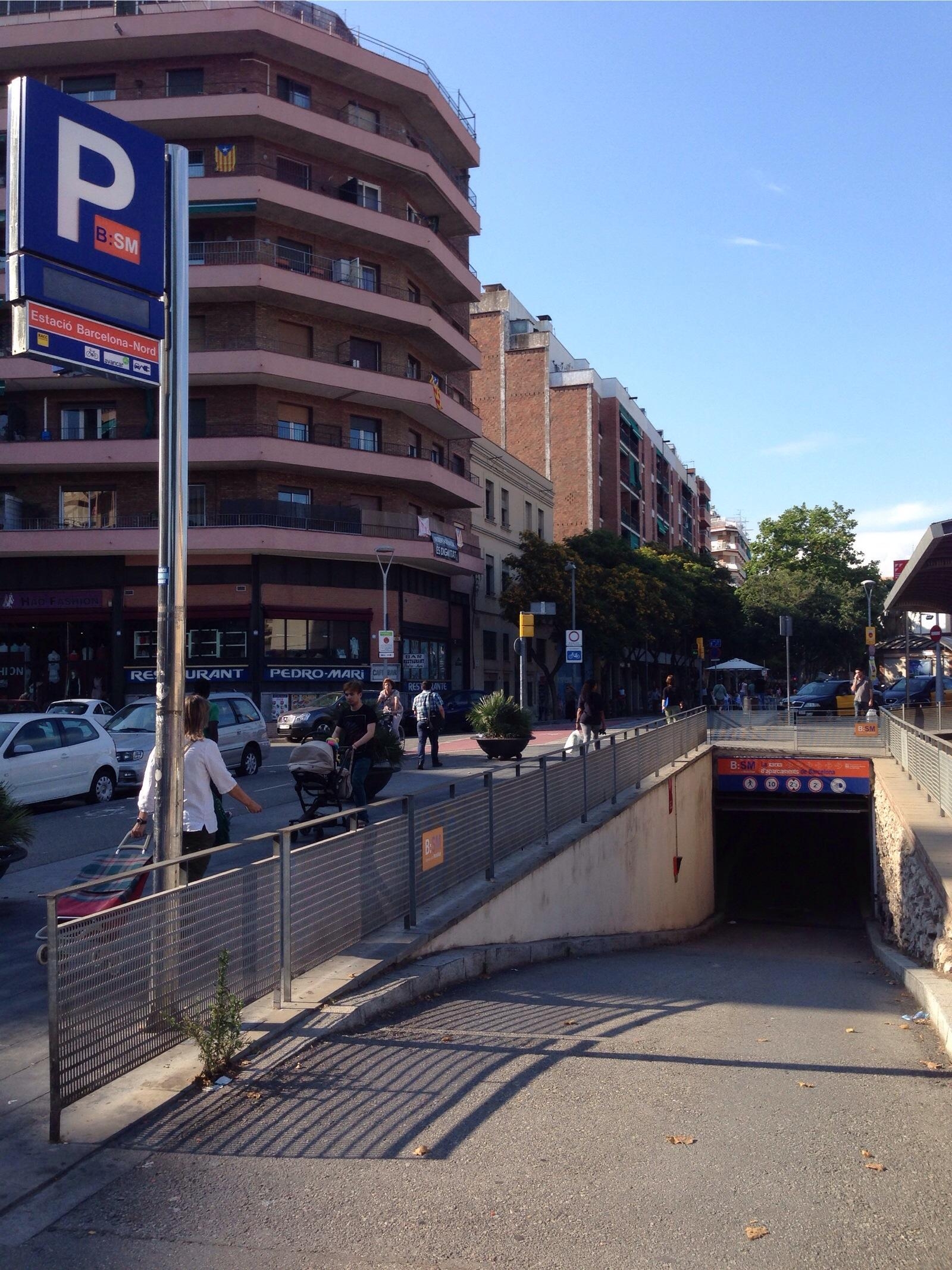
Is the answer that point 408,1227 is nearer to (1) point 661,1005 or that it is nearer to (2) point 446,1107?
(2) point 446,1107

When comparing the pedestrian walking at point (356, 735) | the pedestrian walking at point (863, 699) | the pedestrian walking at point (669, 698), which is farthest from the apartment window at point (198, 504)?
the pedestrian walking at point (356, 735)

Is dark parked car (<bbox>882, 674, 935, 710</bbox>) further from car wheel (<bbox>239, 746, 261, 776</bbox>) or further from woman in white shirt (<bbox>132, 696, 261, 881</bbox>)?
woman in white shirt (<bbox>132, 696, 261, 881</bbox>)

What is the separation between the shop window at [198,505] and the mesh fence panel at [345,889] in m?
31.8

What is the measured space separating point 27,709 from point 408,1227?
32.3 m

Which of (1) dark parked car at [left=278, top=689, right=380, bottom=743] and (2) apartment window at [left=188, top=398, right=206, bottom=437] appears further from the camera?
(2) apartment window at [left=188, top=398, right=206, bottom=437]

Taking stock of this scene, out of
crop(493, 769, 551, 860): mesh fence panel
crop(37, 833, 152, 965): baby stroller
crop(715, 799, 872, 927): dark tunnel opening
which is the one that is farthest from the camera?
crop(715, 799, 872, 927): dark tunnel opening

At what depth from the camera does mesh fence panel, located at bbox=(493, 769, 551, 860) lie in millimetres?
10961

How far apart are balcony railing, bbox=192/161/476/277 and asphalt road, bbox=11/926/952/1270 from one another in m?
36.8

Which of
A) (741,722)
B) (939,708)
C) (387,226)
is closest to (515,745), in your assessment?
(741,722)

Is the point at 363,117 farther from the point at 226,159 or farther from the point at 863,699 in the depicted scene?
the point at 863,699

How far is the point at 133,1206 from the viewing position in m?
4.00

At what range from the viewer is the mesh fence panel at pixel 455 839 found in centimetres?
870

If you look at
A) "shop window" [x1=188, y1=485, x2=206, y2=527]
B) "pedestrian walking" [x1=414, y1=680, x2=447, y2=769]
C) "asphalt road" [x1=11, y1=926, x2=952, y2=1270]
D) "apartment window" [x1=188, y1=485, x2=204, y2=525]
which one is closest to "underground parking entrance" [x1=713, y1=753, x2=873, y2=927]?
"pedestrian walking" [x1=414, y1=680, x2=447, y2=769]

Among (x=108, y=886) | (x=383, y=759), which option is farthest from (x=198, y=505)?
(x=108, y=886)
